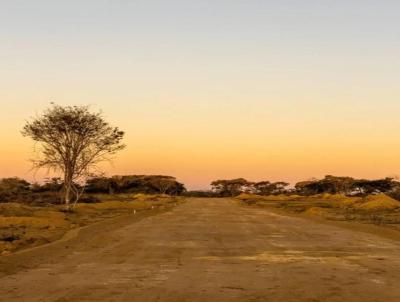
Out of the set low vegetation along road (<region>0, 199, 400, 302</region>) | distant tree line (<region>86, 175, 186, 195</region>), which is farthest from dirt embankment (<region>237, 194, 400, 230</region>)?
distant tree line (<region>86, 175, 186, 195</region>)

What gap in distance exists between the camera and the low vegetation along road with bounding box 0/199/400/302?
409 inches

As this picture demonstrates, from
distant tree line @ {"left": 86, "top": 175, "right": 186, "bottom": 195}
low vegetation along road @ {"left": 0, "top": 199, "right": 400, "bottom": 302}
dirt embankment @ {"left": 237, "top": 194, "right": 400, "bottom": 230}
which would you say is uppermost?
distant tree line @ {"left": 86, "top": 175, "right": 186, "bottom": 195}

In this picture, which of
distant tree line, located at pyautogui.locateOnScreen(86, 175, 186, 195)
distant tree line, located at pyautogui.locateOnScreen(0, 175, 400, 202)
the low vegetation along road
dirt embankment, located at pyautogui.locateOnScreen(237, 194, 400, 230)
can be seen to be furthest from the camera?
distant tree line, located at pyautogui.locateOnScreen(86, 175, 186, 195)

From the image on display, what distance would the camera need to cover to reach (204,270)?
13.7 metres

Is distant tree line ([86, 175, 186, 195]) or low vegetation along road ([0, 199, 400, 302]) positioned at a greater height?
distant tree line ([86, 175, 186, 195])

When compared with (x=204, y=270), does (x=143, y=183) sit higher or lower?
higher

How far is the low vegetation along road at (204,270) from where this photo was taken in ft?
34.1

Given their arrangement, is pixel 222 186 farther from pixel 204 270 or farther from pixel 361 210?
pixel 204 270

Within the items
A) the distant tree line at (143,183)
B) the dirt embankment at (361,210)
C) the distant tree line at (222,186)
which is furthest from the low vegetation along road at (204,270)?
the distant tree line at (143,183)

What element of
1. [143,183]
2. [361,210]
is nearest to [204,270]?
[361,210]

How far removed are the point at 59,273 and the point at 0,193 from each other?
71.5m

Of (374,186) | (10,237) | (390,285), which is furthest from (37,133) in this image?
(374,186)

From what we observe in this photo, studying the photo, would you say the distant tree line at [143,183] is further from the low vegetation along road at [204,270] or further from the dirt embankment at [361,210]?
the low vegetation along road at [204,270]

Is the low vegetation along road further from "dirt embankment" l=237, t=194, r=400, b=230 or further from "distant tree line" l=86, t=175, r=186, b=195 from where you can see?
"distant tree line" l=86, t=175, r=186, b=195
